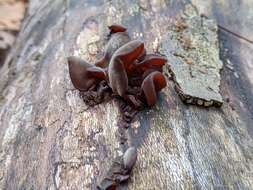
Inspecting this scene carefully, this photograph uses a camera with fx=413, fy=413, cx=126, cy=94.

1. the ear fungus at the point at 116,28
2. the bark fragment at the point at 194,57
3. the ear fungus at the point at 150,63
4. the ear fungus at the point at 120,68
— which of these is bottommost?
the bark fragment at the point at 194,57

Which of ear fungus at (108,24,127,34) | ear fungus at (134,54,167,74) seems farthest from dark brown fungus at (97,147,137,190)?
ear fungus at (108,24,127,34)

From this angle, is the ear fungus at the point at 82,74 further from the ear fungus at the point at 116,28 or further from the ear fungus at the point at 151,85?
the ear fungus at the point at 116,28

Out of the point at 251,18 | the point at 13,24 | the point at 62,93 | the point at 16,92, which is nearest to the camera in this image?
the point at 62,93

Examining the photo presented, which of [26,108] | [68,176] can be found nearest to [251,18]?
[26,108]

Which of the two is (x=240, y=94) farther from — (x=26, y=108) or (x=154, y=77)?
(x=26, y=108)

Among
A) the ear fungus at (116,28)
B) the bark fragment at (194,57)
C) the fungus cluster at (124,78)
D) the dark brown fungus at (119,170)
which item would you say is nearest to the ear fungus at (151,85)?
the fungus cluster at (124,78)

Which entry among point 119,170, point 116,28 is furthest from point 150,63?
point 119,170

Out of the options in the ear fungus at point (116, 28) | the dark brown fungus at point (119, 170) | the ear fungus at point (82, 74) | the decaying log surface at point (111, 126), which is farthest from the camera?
the ear fungus at point (116, 28)

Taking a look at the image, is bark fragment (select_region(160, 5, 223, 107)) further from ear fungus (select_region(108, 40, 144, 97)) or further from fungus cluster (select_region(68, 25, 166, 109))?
ear fungus (select_region(108, 40, 144, 97))
